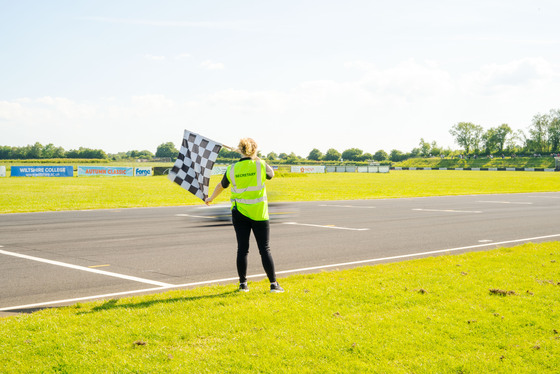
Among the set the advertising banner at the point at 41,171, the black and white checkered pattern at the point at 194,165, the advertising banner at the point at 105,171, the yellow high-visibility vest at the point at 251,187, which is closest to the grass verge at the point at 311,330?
the yellow high-visibility vest at the point at 251,187

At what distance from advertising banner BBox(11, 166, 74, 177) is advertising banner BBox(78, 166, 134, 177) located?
1.69 m

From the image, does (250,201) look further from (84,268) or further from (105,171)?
(105,171)

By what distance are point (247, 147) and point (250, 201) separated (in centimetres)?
65

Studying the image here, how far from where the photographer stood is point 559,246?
935 cm

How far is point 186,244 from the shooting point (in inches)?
401

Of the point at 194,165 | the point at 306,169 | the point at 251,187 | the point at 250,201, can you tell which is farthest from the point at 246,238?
the point at 306,169

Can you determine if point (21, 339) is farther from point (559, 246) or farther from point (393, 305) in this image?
point (559, 246)

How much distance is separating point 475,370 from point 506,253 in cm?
547

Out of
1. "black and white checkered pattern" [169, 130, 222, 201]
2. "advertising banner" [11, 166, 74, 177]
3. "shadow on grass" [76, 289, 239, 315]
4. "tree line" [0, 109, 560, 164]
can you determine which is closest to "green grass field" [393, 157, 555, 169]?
"tree line" [0, 109, 560, 164]

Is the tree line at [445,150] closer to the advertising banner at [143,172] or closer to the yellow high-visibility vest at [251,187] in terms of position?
the advertising banner at [143,172]

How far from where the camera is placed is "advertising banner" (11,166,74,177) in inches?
1834

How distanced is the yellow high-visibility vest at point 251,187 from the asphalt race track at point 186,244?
135 centimetres

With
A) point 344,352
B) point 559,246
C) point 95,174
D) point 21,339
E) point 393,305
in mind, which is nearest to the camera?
point 344,352

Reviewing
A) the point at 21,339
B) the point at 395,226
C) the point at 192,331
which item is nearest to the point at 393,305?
the point at 192,331
